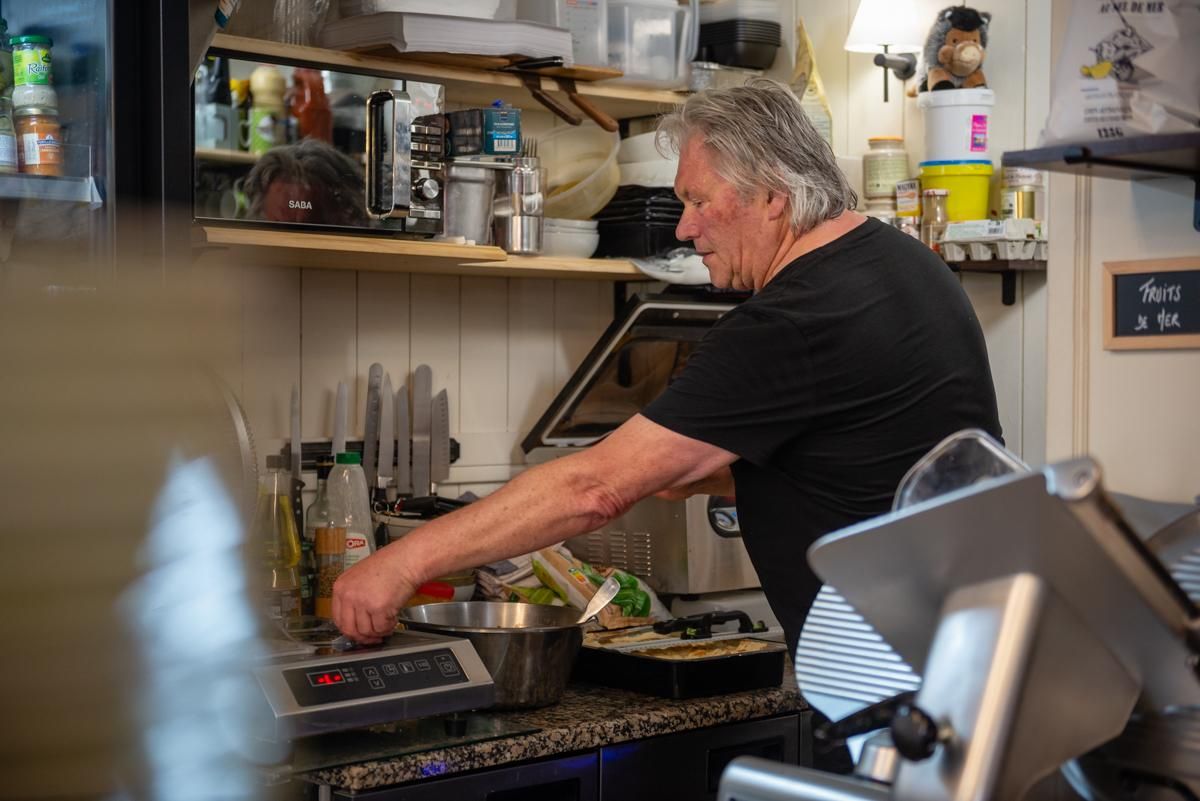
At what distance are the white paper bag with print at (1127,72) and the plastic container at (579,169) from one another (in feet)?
5.90

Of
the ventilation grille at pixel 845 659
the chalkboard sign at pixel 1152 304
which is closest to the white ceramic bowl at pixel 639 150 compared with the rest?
the chalkboard sign at pixel 1152 304

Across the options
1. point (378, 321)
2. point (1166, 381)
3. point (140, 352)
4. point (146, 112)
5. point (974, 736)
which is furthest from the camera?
point (378, 321)

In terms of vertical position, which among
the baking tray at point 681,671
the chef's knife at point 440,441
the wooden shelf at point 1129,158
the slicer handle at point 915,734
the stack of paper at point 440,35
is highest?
the stack of paper at point 440,35

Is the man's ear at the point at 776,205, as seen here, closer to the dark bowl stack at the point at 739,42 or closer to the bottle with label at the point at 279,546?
the bottle with label at the point at 279,546

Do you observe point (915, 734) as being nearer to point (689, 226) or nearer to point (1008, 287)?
point (689, 226)

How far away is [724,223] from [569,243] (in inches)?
36.2

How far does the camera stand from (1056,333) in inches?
64.5

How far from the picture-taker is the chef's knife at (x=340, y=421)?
2.97 meters

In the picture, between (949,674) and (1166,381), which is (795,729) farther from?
(949,674)

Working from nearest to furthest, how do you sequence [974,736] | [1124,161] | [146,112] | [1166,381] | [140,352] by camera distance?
[140,352]
[974,736]
[1124,161]
[1166,381]
[146,112]

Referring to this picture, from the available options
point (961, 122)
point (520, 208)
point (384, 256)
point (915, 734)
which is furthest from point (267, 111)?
point (915, 734)

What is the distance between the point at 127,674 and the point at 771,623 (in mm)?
2545

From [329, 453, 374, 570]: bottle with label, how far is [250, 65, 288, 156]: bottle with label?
2.02 ft

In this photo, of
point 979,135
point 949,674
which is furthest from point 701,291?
point 949,674
